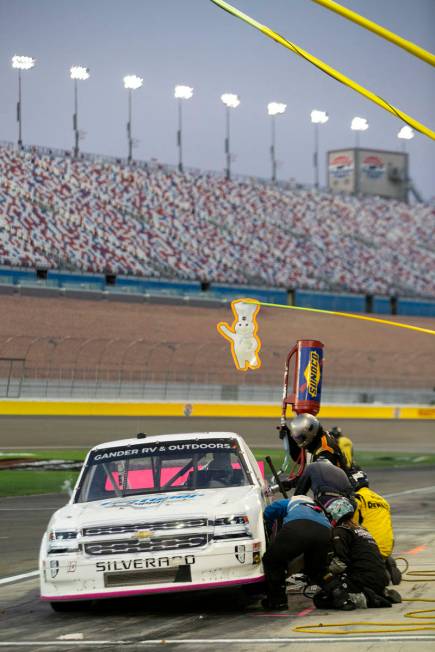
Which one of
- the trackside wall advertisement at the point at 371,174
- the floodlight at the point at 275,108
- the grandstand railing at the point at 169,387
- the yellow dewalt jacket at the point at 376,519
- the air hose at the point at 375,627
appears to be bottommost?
the grandstand railing at the point at 169,387

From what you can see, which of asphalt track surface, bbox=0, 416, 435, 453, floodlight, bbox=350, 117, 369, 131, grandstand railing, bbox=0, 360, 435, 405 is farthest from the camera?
floodlight, bbox=350, 117, 369, 131

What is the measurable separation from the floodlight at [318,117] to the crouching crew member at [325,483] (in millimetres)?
83071

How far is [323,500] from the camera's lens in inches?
412

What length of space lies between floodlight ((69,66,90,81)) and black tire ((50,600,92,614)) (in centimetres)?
6774

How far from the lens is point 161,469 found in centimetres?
1103

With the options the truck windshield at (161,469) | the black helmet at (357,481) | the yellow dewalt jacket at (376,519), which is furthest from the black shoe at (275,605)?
the black helmet at (357,481)

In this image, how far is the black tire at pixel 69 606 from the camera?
10047 millimetres

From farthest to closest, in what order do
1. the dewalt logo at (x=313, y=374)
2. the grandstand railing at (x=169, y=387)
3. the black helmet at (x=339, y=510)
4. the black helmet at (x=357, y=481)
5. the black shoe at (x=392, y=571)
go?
the grandstand railing at (x=169, y=387) < the dewalt logo at (x=313, y=374) < the black helmet at (x=357, y=481) < the black shoe at (x=392, y=571) < the black helmet at (x=339, y=510)

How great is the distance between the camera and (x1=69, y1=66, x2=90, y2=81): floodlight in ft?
247

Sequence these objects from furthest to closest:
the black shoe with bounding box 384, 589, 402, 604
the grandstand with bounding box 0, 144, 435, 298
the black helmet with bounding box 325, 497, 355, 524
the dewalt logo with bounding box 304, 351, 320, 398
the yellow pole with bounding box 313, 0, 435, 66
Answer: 1. the grandstand with bounding box 0, 144, 435, 298
2. the dewalt logo with bounding box 304, 351, 320, 398
3. the black helmet with bounding box 325, 497, 355, 524
4. the black shoe with bounding box 384, 589, 402, 604
5. the yellow pole with bounding box 313, 0, 435, 66

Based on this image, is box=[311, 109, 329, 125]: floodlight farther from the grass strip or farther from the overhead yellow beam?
the overhead yellow beam

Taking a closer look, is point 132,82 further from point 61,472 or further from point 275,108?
point 61,472

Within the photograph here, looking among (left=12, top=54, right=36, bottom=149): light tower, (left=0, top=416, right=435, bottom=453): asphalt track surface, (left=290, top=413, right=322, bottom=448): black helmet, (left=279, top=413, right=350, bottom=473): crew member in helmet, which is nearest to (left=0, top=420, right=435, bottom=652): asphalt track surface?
(left=279, top=413, right=350, bottom=473): crew member in helmet

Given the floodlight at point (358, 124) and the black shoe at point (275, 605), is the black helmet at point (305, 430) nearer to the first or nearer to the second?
the black shoe at point (275, 605)
